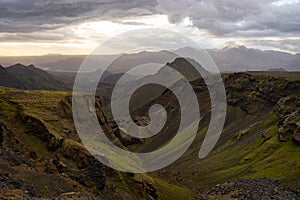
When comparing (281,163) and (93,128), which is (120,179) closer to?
(93,128)

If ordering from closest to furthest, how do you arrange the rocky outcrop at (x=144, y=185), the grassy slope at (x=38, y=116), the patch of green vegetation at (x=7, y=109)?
the grassy slope at (x=38, y=116) → the patch of green vegetation at (x=7, y=109) → the rocky outcrop at (x=144, y=185)

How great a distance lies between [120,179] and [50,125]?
645 inches

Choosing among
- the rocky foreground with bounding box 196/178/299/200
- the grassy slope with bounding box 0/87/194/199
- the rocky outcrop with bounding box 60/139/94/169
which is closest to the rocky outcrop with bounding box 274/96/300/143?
the rocky foreground with bounding box 196/178/299/200

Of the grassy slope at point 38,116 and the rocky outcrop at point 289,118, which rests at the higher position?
the grassy slope at point 38,116

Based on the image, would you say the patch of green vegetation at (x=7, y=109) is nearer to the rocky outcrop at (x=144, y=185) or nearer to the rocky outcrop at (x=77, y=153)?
the rocky outcrop at (x=77, y=153)

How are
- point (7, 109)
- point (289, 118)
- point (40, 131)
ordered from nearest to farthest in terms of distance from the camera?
point (40, 131) < point (7, 109) < point (289, 118)

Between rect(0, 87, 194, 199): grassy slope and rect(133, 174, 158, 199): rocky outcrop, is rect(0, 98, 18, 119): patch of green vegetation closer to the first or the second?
rect(0, 87, 194, 199): grassy slope

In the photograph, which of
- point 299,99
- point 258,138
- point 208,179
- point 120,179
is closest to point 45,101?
point 120,179

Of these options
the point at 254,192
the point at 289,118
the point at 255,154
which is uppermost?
the point at 254,192

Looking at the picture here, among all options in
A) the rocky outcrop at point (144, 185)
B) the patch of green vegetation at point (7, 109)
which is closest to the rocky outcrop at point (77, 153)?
the patch of green vegetation at point (7, 109)

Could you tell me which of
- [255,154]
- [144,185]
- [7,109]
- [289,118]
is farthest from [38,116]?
[289,118]

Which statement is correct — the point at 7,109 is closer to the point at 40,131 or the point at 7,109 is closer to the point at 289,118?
the point at 40,131

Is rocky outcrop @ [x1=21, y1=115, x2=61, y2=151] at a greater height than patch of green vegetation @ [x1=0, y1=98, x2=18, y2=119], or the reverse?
patch of green vegetation @ [x1=0, y1=98, x2=18, y2=119]

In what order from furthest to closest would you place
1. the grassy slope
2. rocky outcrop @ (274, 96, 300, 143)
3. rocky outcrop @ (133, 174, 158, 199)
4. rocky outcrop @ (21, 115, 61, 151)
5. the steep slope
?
rocky outcrop @ (274, 96, 300, 143) < the steep slope < rocky outcrop @ (133, 174, 158, 199) < the grassy slope < rocky outcrop @ (21, 115, 61, 151)
